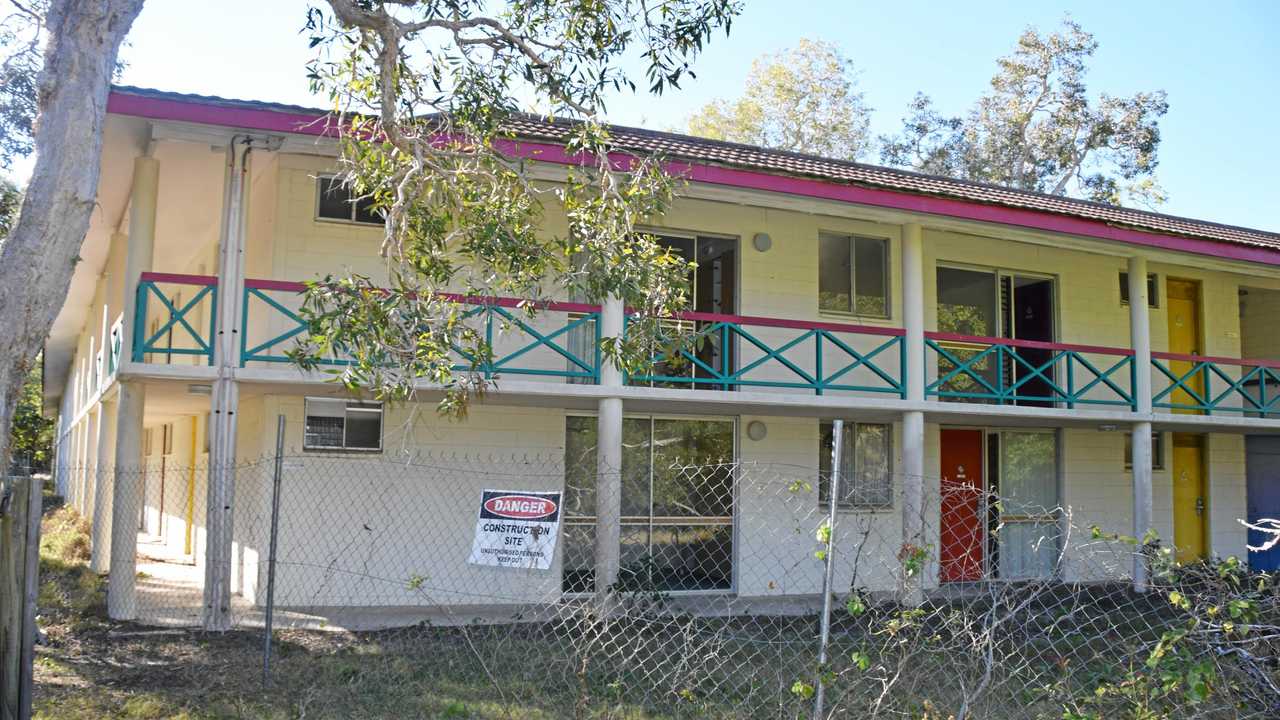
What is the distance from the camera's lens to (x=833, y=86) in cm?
3656

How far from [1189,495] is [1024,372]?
3726 millimetres

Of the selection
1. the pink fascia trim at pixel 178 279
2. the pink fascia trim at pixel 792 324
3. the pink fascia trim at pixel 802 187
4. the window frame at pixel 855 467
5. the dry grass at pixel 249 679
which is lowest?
the dry grass at pixel 249 679

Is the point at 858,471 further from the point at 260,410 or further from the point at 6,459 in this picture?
the point at 6,459

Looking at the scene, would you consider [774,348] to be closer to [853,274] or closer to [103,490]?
[853,274]

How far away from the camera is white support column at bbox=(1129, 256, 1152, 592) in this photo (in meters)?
13.3

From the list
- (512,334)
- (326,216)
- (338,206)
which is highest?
(338,206)

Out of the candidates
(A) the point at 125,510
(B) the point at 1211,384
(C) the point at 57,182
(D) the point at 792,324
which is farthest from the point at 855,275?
(C) the point at 57,182

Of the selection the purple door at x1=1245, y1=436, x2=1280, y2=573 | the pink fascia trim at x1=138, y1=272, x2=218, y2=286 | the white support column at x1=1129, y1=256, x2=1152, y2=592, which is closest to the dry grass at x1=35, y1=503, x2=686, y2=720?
the pink fascia trim at x1=138, y1=272, x2=218, y2=286

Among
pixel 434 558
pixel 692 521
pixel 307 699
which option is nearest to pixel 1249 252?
pixel 692 521

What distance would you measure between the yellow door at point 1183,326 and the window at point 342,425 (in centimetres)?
1177

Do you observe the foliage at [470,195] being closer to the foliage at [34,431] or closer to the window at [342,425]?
the window at [342,425]

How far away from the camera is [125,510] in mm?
10008

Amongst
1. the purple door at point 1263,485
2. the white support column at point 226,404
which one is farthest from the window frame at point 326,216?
the purple door at point 1263,485

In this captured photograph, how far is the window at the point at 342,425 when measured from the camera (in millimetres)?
11203
